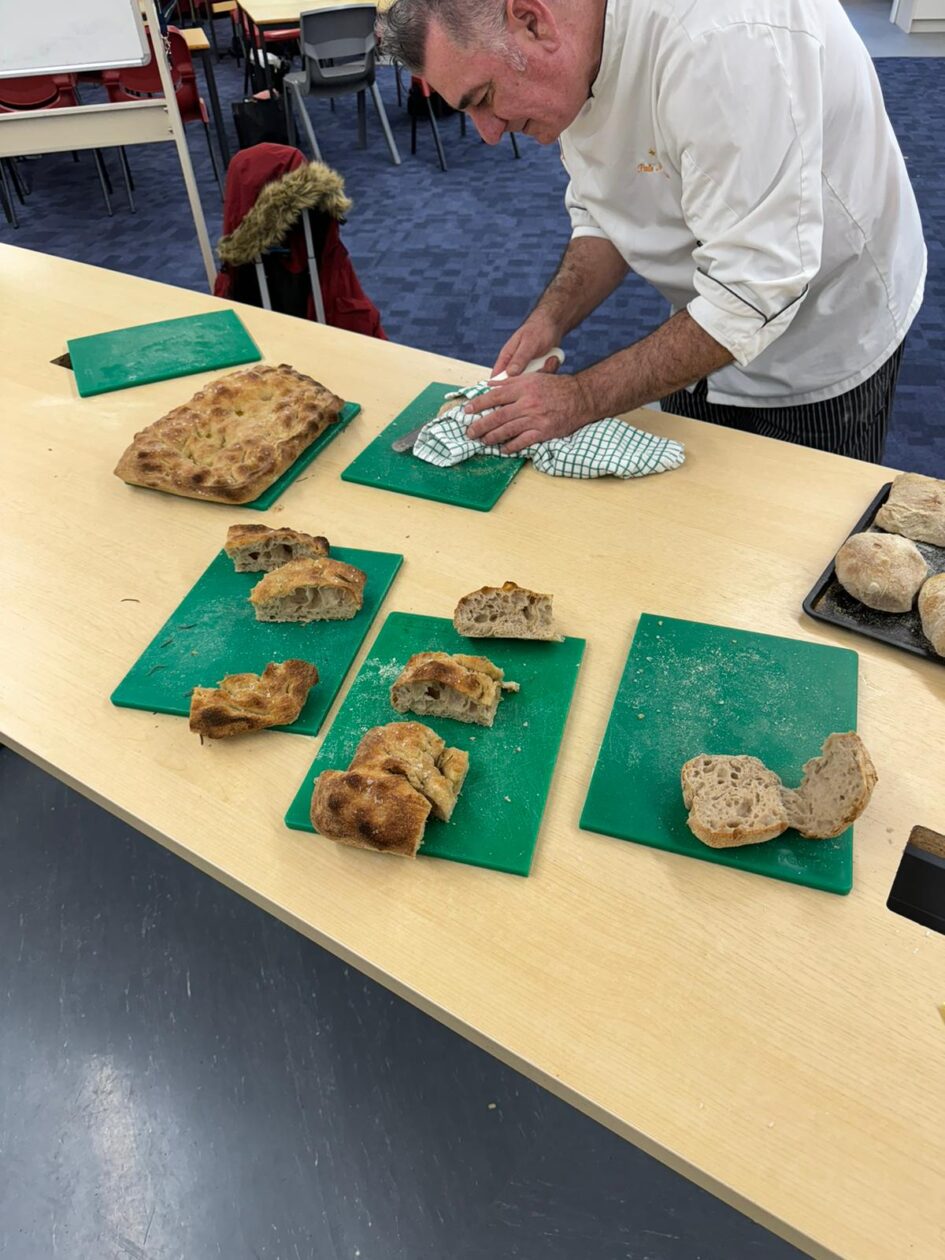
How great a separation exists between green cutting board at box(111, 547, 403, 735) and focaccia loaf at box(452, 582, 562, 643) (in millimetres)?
161

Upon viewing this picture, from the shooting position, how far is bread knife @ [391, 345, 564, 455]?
5.21 ft

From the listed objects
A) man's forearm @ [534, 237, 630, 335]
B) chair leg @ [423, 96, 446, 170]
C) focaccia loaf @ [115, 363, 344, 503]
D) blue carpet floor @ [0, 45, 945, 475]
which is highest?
man's forearm @ [534, 237, 630, 335]

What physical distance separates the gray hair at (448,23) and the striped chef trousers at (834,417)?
2.36 ft

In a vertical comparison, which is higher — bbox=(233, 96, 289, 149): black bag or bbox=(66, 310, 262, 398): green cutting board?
bbox=(233, 96, 289, 149): black bag

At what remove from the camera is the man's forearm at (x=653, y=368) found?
142 centimetres

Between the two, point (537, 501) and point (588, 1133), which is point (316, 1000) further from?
point (537, 501)

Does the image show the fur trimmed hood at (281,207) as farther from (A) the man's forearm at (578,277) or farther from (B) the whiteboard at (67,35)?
(B) the whiteboard at (67,35)

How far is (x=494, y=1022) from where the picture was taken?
2.77ft

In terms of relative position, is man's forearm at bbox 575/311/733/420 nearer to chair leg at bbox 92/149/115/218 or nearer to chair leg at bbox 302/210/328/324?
chair leg at bbox 302/210/328/324

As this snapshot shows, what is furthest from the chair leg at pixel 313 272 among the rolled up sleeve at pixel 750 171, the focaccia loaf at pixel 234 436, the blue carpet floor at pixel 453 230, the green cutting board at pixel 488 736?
the green cutting board at pixel 488 736

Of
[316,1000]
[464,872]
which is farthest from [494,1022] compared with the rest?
[316,1000]

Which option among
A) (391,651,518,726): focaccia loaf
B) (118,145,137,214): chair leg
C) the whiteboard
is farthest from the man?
(118,145,137,214): chair leg

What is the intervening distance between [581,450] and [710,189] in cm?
44

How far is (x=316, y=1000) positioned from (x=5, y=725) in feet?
2.95
